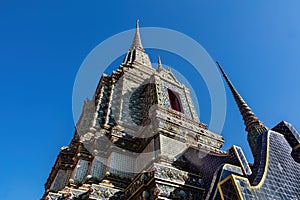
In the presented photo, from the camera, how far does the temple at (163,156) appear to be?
15.1 feet

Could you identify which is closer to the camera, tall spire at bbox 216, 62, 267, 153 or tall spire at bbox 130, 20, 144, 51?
tall spire at bbox 216, 62, 267, 153

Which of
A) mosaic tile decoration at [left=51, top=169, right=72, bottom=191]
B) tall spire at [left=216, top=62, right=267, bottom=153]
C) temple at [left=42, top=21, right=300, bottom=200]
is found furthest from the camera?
mosaic tile decoration at [left=51, top=169, right=72, bottom=191]

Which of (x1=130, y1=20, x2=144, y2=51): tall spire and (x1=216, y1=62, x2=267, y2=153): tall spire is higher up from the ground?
(x1=130, y1=20, x2=144, y2=51): tall spire

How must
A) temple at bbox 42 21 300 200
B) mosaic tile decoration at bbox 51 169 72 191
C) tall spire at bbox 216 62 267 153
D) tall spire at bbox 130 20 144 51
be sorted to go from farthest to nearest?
1. tall spire at bbox 130 20 144 51
2. mosaic tile decoration at bbox 51 169 72 191
3. tall spire at bbox 216 62 267 153
4. temple at bbox 42 21 300 200

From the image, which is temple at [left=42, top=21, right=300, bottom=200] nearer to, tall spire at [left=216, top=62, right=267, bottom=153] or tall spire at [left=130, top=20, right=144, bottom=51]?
tall spire at [left=216, top=62, right=267, bottom=153]

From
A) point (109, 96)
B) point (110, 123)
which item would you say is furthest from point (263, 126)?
point (109, 96)

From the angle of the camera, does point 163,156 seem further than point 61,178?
No

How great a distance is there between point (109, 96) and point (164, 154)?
6.62m

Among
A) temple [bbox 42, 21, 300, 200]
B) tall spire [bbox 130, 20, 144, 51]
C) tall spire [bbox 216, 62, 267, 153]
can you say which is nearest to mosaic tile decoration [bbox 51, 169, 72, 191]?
temple [bbox 42, 21, 300, 200]

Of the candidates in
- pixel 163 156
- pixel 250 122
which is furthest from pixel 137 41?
pixel 163 156

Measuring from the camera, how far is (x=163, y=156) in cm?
710

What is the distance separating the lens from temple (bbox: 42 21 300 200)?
4.61m

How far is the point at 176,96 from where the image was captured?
44.3ft

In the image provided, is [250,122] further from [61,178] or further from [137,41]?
[137,41]
